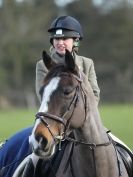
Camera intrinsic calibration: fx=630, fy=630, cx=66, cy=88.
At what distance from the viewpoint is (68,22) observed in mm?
7371

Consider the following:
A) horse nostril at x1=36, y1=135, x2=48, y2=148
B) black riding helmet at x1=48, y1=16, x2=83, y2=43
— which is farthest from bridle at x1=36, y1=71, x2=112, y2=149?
black riding helmet at x1=48, y1=16, x2=83, y2=43

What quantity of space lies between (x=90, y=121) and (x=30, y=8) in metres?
59.7

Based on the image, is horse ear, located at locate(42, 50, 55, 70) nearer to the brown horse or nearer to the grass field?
the brown horse

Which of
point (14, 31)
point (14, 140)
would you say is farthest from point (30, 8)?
point (14, 140)

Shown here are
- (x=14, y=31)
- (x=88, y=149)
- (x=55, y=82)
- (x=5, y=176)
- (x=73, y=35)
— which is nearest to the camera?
(x=55, y=82)

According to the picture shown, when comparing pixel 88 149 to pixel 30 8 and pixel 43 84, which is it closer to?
pixel 43 84

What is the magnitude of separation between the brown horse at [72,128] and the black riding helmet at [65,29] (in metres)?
0.89

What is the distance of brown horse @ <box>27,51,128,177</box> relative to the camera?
599cm

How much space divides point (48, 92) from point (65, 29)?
55.2 inches

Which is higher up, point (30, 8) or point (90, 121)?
point (30, 8)

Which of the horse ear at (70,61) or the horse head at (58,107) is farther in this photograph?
the horse ear at (70,61)

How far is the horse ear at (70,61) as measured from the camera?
6.12m

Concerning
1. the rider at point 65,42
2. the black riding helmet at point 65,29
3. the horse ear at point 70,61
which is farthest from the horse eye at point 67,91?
the black riding helmet at point 65,29

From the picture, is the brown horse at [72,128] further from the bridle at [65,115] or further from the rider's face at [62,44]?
the rider's face at [62,44]
